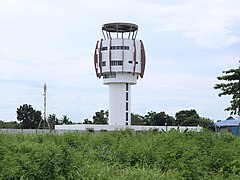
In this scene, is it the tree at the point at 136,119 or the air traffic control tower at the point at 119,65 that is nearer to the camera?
the air traffic control tower at the point at 119,65

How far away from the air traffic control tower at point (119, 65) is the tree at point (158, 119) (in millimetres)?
12647

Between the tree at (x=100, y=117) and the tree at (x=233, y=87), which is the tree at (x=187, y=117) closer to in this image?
the tree at (x=100, y=117)

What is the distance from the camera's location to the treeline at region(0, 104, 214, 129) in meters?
54.6

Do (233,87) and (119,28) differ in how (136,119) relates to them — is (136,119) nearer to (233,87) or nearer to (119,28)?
(119,28)

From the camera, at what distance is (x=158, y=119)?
64000mm

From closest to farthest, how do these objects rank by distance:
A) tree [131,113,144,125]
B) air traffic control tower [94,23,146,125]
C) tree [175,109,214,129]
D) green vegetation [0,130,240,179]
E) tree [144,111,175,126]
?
green vegetation [0,130,240,179]
air traffic control tower [94,23,146,125]
tree [175,109,214,129]
tree [131,113,144,125]
tree [144,111,175,126]

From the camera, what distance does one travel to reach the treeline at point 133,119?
54562 millimetres

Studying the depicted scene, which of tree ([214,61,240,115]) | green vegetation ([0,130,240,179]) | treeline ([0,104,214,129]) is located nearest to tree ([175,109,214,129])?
treeline ([0,104,214,129])

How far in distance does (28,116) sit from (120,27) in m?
15.5

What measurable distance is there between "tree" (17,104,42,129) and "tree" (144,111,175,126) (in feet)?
51.0

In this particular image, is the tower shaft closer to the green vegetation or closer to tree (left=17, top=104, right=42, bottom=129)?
tree (left=17, top=104, right=42, bottom=129)

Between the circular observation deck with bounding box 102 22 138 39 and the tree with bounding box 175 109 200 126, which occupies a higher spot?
the circular observation deck with bounding box 102 22 138 39

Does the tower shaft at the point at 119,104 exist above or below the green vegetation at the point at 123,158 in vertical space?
above

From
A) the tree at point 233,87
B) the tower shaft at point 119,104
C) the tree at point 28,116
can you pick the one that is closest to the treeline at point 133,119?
the tree at point 28,116
